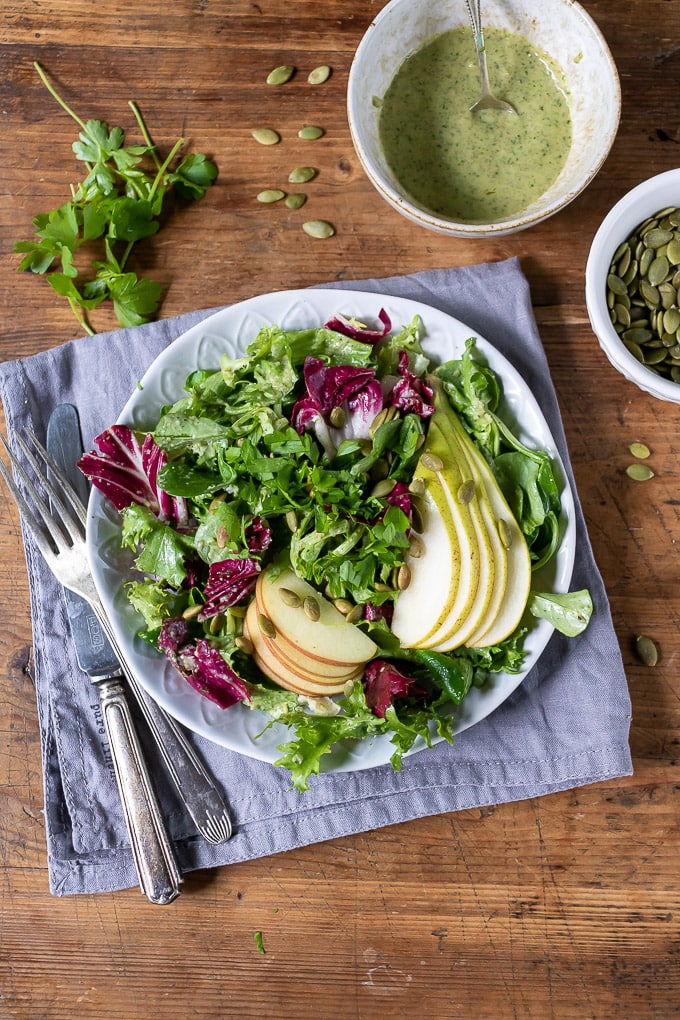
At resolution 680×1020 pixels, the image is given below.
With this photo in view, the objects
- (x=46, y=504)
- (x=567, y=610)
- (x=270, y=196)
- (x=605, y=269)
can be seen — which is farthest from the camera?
(x=270, y=196)

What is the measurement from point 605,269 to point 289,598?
3.97ft

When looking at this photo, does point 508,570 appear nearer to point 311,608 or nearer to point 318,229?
point 311,608

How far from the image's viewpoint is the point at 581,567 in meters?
2.30

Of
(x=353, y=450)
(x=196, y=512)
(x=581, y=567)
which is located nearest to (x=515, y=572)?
(x=581, y=567)

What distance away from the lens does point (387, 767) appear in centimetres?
227

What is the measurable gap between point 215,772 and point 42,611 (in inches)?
26.3

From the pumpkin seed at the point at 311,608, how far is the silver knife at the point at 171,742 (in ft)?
1.72

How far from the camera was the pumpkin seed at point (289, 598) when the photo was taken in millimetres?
2012

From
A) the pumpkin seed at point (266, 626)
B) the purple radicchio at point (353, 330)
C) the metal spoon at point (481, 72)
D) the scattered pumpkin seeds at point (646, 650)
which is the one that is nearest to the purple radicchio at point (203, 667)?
the pumpkin seed at point (266, 626)

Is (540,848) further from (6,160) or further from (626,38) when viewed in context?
(6,160)

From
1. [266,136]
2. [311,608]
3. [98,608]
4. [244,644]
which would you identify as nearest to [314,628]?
[311,608]

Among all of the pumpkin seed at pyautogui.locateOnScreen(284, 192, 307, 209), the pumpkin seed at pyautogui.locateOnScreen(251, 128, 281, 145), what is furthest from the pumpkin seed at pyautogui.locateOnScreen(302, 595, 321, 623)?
the pumpkin seed at pyautogui.locateOnScreen(251, 128, 281, 145)

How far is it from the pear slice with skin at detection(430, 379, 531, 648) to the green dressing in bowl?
2.37 ft

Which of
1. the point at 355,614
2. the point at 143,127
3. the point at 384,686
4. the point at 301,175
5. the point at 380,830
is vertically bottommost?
the point at 380,830
